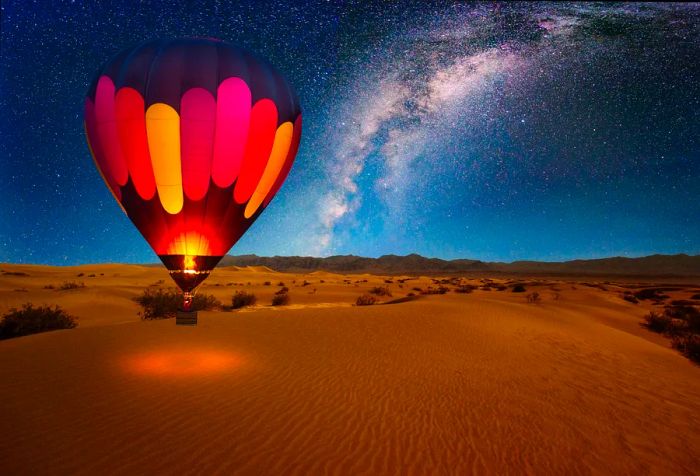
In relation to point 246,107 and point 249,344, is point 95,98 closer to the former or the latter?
point 246,107

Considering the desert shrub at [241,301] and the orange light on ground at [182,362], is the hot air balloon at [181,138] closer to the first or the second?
the orange light on ground at [182,362]

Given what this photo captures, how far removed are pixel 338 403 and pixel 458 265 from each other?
419 feet

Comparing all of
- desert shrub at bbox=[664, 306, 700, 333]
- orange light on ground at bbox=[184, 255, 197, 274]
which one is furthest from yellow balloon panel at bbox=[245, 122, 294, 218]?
desert shrub at bbox=[664, 306, 700, 333]

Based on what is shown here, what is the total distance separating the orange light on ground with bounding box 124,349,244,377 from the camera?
6711 millimetres

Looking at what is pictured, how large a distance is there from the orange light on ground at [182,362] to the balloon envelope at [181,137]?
1.51 metres

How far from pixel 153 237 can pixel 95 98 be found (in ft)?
11.7

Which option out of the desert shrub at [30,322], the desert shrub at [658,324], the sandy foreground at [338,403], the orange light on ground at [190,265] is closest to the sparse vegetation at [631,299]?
the desert shrub at [658,324]

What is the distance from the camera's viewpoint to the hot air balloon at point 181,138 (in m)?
8.12

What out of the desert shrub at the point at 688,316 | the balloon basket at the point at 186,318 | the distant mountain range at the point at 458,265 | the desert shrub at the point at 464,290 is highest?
the distant mountain range at the point at 458,265

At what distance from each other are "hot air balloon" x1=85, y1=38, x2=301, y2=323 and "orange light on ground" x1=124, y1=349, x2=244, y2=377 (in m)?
1.15

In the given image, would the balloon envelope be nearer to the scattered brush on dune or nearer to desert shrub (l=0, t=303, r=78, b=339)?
desert shrub (l=0, t=303, r=78, b=339)

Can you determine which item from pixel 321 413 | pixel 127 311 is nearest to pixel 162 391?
pixel 321 413

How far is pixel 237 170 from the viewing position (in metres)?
8.82

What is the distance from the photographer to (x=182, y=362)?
7387 millimetres
